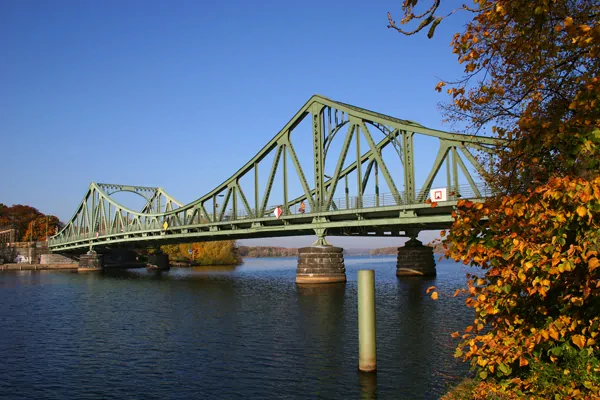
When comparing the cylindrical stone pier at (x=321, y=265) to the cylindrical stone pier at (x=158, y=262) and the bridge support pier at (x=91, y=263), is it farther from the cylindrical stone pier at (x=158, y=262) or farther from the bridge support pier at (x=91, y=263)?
the bridge support pier at (x=91, y=263)

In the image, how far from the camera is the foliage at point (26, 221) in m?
162

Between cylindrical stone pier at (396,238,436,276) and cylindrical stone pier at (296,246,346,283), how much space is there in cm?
1622

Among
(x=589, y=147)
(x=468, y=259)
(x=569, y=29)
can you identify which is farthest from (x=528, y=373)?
(x=569, y=29)

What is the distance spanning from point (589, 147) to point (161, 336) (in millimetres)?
22110

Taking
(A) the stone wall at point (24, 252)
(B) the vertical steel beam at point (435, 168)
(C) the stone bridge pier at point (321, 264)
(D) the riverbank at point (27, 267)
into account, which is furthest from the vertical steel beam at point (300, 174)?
(A) the stone wall at point (24, 252)

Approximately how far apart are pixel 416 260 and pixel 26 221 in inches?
5694

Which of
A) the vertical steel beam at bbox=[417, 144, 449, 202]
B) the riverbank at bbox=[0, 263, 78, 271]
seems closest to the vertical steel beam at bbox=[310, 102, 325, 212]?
the vertical steel beam at bbox=[417, 144, 449, 202]

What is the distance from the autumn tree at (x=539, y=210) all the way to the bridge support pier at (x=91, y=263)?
108 meters

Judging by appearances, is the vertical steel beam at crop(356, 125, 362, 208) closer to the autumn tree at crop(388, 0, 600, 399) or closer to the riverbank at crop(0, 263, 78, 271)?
the autumn tree at crop(388, 0, 600, 399)

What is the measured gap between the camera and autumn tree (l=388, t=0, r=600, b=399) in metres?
6.73

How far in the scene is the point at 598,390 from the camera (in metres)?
7.26

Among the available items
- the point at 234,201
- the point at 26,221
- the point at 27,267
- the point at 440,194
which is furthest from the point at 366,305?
the point at 26,221

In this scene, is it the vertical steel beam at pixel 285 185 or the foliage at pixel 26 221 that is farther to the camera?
the foliage at pixel 26 221

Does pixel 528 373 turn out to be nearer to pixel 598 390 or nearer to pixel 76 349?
Result: pixel 598 390
